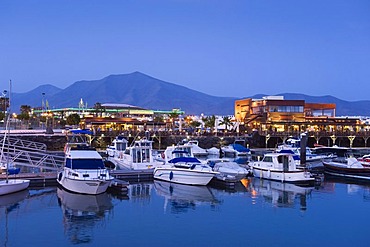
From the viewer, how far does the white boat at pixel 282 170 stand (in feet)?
128

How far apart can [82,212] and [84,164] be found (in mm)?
5753

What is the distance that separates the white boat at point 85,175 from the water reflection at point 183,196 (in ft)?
15.0

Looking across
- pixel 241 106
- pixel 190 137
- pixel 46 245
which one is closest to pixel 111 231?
pixel 46 245

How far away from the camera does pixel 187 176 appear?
36.8 metres

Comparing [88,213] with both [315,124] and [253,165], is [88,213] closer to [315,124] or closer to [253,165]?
[253,165]

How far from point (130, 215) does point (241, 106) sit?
96190 millimetres

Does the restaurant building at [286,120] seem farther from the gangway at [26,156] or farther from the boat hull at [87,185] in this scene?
the boat hull at [87,185]

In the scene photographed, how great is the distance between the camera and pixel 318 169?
4841 cm

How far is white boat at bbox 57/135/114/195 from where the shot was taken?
31.7 metres

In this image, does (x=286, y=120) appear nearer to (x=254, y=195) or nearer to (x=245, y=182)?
(x=245, y=182)

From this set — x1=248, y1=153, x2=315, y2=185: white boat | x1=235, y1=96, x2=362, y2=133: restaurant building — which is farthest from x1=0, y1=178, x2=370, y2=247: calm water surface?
x1=235, y1=96, x2=362, y2=133: restaurant building

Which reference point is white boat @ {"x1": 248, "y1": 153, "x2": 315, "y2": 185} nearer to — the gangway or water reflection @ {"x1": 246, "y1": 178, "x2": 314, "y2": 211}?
water reflection @ {"x1": 246, "y1": 178, "x2": 314, "y2": 211}

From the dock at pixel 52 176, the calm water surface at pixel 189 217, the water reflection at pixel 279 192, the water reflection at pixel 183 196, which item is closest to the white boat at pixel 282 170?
the water reflection at pixel 279 192

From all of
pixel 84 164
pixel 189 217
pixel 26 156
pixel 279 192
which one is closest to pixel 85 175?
pixel 84 164
